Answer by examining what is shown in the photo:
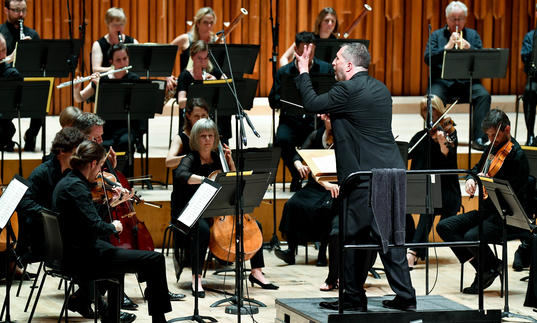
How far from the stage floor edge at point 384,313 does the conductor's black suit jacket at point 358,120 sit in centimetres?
71

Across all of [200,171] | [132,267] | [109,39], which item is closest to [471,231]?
[200,171]

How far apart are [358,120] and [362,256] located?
27.3 inches

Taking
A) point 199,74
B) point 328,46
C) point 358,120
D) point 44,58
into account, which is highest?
point 328,46

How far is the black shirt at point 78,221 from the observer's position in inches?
195

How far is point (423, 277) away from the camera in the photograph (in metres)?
6.55

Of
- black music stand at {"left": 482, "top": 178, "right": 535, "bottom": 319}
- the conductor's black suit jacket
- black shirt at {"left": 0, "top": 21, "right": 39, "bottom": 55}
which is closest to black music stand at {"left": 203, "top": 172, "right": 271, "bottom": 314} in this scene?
the conductor's black suit jacket

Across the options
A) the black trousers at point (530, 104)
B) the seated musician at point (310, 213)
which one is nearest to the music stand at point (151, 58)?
the seated musician at point (310, 213)

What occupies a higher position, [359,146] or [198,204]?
[359,146]

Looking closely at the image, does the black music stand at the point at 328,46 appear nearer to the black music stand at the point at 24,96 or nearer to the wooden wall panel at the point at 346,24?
the black music stand at the point at 24,96

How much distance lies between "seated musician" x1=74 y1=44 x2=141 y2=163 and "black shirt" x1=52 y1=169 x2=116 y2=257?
2555 millimetres

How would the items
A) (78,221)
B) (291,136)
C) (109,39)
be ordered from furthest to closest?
(109,39) < (291,136) < (78,221)

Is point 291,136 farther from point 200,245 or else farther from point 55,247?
point 55,247

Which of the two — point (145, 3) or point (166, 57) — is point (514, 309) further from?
point (145, 3)

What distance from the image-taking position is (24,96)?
689 centimetres
